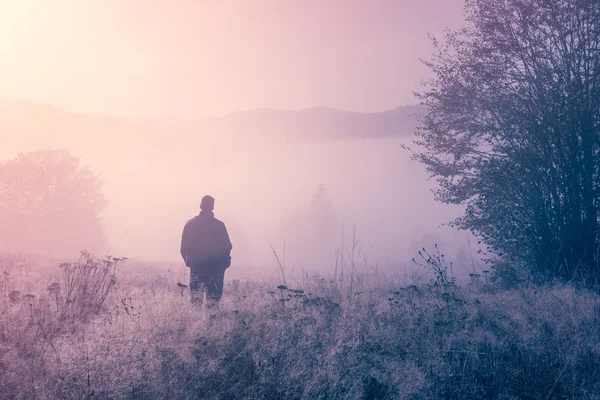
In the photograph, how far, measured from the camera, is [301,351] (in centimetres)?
397

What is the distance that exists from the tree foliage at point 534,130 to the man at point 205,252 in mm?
7602

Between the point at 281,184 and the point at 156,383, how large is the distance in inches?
7089

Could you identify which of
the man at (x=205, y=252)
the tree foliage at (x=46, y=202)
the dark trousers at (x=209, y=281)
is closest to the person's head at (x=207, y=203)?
the man at (x=205, y=252)

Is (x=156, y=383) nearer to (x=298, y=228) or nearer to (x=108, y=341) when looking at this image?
(x=108, y=341)

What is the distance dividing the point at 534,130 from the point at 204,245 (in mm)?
8779

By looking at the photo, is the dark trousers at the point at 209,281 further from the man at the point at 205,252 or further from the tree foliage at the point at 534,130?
the tree foliage at the point at 534,130

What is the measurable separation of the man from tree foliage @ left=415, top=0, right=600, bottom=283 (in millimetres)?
7602

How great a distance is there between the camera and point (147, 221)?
123875 mm

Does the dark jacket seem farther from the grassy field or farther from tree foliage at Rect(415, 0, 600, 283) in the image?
Result: tree foliage at Rect(415, 0, 600, 283)

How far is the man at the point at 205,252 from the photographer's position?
7570mm

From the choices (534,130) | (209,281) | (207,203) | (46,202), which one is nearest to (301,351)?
(209,281)

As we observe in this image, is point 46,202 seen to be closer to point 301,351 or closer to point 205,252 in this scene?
point 205,252

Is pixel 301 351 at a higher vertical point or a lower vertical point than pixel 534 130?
lower

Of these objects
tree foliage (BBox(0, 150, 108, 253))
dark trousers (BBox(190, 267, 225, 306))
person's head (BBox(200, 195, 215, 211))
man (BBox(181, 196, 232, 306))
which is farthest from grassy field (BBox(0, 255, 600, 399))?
tree foliage (BBox(0, 150, 108, 253))
